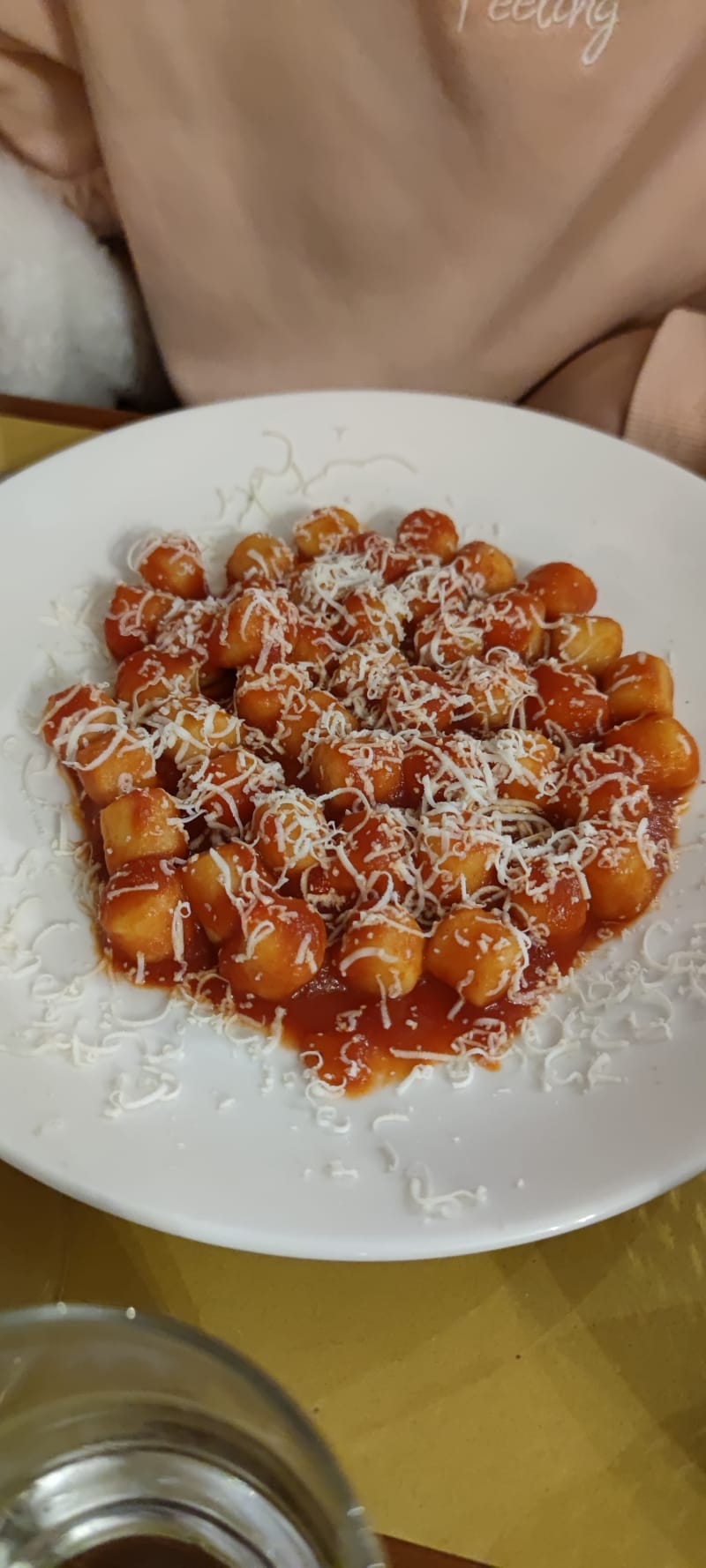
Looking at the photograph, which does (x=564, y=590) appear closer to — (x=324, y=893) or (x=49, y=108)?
(x=324, y=893)

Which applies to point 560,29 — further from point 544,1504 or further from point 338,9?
point 544,1504

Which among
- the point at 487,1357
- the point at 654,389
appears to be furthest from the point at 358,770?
the point at 654,389

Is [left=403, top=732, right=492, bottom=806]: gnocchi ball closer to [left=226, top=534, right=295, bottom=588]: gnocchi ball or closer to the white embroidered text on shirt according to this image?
[left=226, top=534, right=295, bottom=588]: gnocchi ball

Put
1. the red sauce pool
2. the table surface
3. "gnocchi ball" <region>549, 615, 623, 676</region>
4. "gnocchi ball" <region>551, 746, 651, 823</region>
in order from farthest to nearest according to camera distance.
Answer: "gnocchi ball" <region>549, 615, 623, 676</region>, "gnocchi ball" <region>551, 746, 651, 823</region>, the red sauce pool, the table surface

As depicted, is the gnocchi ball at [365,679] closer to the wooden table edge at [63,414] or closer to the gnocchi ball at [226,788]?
the gnocchi ball at [226,788]

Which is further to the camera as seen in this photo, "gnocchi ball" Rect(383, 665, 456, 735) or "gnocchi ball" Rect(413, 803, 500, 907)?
"gnocchi ball" Rect(383, 665, 456, 735)

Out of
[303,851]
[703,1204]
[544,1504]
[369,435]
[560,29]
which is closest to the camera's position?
[544,1504]

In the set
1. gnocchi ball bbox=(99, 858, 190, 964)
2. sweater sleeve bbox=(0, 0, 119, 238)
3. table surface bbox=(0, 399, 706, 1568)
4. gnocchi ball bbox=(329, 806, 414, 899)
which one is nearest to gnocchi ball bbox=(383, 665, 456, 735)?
gnocchi ball bbox=(329, 806, 414, 899)

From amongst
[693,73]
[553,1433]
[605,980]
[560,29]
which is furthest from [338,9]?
[553,1433]
